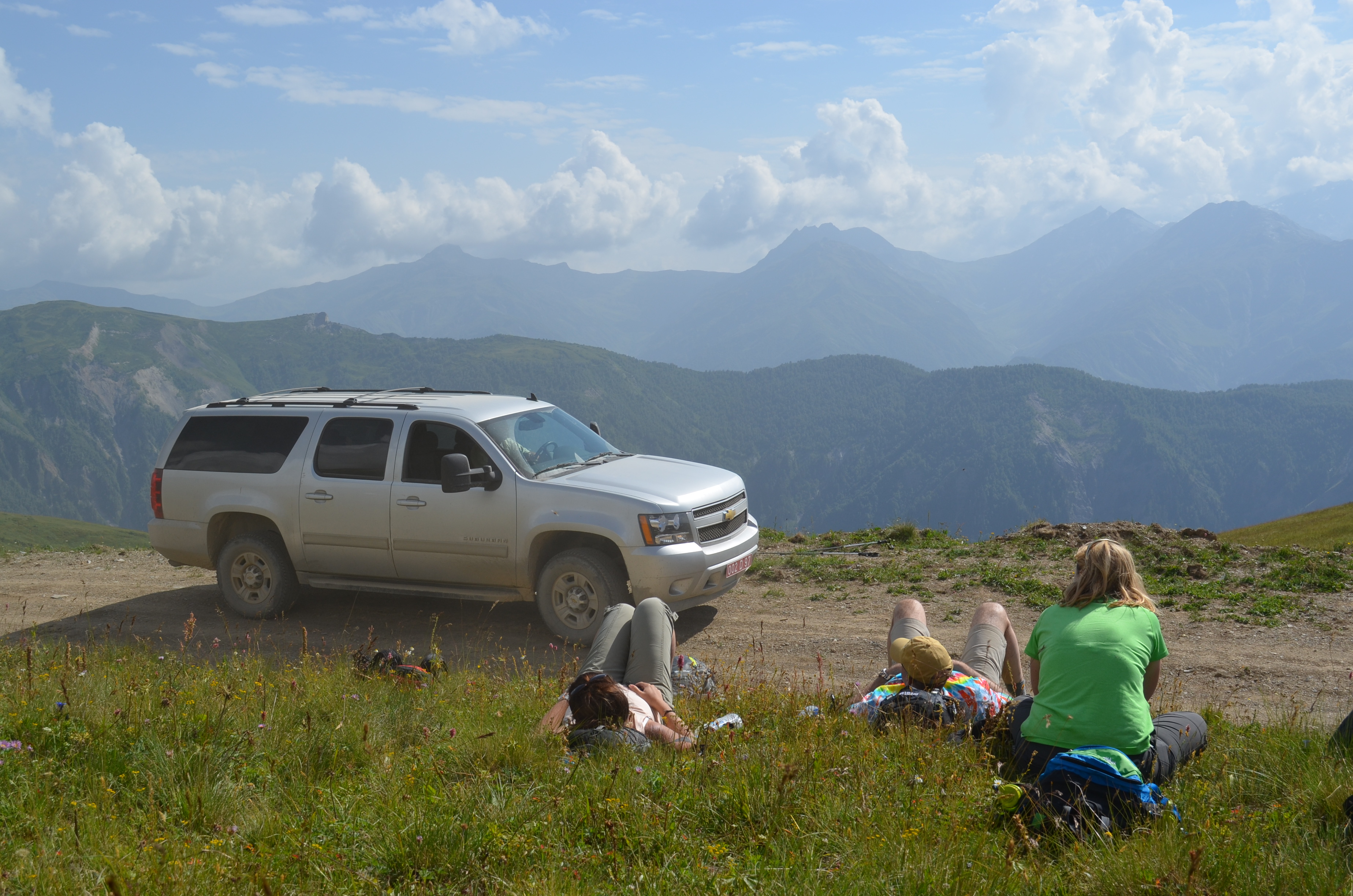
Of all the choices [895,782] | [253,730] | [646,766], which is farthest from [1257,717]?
[253,730]

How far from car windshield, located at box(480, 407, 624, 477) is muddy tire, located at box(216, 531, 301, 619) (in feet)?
8.13

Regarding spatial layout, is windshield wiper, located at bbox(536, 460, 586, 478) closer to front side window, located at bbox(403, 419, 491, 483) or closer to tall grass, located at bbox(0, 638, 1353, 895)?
front side window, located at bbox(403, 419, 491, 483)

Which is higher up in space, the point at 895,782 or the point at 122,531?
the point at 895,782

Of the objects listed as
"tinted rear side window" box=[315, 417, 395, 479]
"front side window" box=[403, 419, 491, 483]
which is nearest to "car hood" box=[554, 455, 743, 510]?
"front side window" box=[403, 419, 491, 483]

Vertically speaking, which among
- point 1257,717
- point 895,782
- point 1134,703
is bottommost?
point 1257,717

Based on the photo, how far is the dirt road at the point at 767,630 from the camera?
650 cm

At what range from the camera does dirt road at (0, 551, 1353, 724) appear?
21.3 feet

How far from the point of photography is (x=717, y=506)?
25.5 feet

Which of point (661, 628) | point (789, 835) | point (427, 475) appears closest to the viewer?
point (789, 835)

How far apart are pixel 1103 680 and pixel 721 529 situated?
170 inches

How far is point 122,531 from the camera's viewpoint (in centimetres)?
11975

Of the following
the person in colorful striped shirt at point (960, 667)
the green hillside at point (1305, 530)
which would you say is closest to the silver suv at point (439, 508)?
the person in colorful striped shirt at point (960, 667)

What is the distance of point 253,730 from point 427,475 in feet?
12.7

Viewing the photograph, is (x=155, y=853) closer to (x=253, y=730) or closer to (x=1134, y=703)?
(x=253, y=730)
